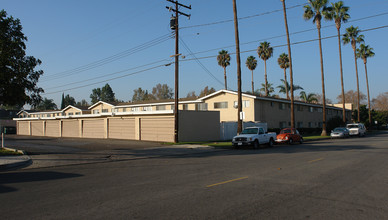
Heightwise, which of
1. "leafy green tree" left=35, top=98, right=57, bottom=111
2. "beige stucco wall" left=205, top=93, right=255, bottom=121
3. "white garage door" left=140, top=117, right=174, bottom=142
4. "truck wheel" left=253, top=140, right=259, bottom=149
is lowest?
"truck wheel" left=253, top=140, right=259, bottom=149

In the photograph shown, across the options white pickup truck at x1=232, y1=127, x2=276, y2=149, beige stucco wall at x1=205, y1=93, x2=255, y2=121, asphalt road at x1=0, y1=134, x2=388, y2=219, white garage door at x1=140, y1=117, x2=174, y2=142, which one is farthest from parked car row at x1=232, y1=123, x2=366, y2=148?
beige stucco wall at x1=205, y1=93, x2=255, y2=121

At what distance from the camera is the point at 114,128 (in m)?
33.9

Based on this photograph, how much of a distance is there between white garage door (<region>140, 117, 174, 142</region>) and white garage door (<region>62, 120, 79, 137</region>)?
14.4 m

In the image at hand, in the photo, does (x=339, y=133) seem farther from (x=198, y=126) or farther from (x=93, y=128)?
(x=93, y=128)

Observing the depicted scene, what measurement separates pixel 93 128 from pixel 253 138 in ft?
75.5

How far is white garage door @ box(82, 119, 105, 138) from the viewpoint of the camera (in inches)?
1410

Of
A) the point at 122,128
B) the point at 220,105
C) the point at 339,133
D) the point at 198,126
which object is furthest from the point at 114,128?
the point at 339,133

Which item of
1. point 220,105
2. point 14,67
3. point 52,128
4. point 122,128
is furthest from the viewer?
point 52,128

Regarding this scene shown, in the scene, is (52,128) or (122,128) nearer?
(122,128)

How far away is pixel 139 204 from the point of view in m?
6.42

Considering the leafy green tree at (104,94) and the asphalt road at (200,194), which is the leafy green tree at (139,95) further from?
the asphalt road at (200,194)

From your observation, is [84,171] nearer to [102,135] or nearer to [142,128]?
[142,128]

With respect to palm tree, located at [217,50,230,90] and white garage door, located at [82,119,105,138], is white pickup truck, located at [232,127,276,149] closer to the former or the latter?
white garage door, located at [82,119,105,138]

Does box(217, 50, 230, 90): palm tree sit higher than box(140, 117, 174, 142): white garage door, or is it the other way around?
box(217, 50, 230, 90): palm tree
